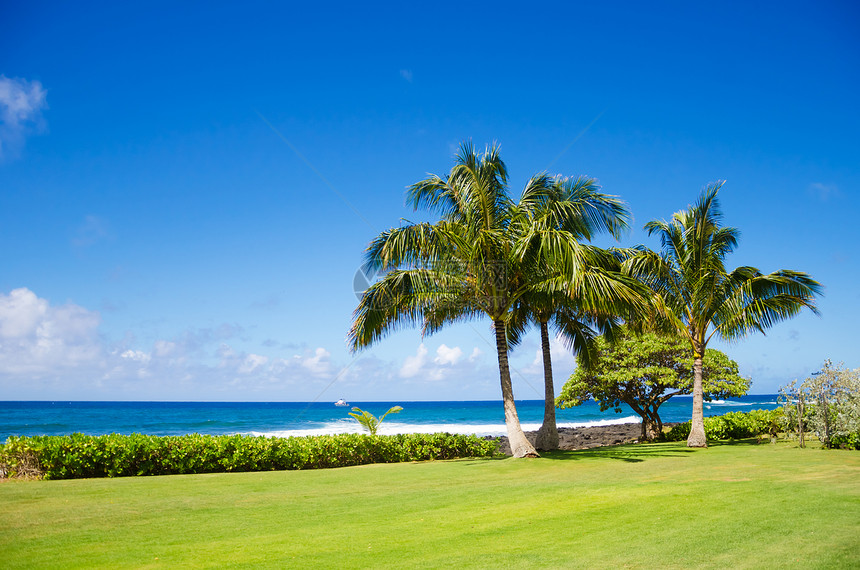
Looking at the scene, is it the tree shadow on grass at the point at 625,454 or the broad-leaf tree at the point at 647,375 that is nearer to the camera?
the tree shadow on grass at the point at 625,454

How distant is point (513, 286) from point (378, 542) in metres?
10.1

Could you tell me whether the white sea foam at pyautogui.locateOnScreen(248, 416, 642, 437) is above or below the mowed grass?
below

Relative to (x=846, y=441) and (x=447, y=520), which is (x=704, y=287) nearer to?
(x=846, y=441)

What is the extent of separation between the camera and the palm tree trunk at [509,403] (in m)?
15.6

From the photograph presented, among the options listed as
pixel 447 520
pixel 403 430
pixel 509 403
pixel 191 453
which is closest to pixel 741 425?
pixel 509 403

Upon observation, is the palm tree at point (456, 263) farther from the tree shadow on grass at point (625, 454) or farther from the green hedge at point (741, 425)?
the green hedge at point (741, 425)

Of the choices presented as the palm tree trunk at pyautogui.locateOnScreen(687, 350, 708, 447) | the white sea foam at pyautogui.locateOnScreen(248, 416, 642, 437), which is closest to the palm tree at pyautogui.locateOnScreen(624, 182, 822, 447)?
the palm tree trunk at pyautogui.locateOnScreen(687, 350, 708, 447)

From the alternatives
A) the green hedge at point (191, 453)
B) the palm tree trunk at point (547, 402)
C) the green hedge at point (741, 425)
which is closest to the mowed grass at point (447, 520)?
the green hedge at point (191, 453)

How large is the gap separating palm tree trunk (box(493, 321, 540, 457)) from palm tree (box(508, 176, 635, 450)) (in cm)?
132

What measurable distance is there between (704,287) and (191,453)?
51.6 feet

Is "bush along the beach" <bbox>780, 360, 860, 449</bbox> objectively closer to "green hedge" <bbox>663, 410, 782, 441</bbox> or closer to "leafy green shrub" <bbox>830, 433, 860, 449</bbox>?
"leafy green shrub" <bbox>830, 433, 860, 449</bbox>

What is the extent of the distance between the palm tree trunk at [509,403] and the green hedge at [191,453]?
7.33 ft

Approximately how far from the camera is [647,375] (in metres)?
22.8

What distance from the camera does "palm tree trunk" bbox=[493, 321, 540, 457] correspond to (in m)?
15.6
